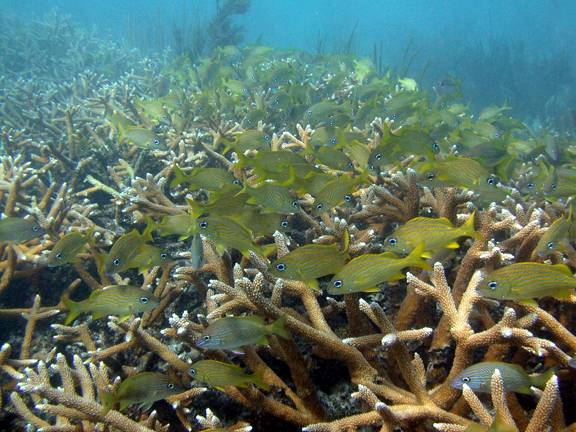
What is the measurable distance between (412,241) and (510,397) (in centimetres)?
103

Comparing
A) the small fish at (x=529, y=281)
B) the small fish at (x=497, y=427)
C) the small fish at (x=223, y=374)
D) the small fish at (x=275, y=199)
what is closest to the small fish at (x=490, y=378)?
the small fish at (x=497, y=427)

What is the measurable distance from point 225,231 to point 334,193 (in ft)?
3.02

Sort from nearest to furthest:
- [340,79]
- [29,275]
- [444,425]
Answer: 1. [444,425]
2. [29,275]
3. [340,79]

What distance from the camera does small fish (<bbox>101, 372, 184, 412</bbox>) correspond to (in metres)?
2.22

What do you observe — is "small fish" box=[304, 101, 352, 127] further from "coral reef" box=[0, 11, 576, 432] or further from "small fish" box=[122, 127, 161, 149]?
"small fish" box=[122, 127, 161, 149]

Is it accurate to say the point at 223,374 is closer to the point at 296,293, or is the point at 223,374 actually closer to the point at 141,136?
the point at 296,293

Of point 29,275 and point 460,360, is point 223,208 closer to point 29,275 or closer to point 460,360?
point 460,360

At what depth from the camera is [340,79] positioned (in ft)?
30.3

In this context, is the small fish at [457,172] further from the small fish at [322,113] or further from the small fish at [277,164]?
the small fish at [322,113]

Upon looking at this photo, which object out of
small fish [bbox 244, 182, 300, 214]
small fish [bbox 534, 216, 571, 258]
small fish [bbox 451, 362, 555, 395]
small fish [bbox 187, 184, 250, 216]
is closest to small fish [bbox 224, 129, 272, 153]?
small fish [bbox 187, 184, 250, 216]

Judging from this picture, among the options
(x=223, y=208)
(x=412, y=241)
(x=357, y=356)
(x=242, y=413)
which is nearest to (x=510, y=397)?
(x=357, y=356)

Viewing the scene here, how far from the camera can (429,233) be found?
227 cm

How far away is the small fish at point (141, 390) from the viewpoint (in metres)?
2.22

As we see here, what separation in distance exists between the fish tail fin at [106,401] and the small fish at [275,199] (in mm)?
1587
